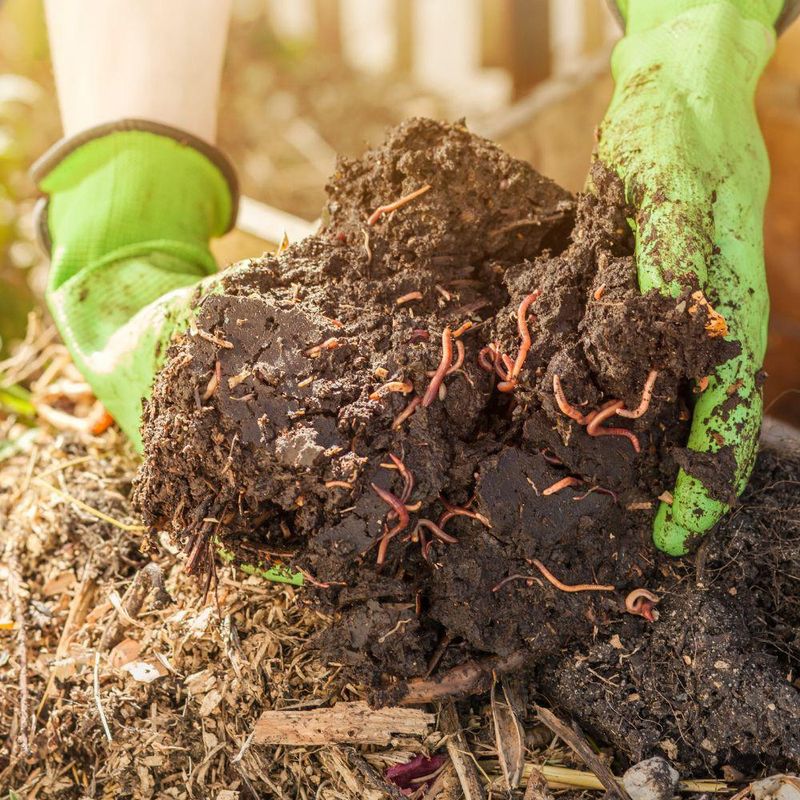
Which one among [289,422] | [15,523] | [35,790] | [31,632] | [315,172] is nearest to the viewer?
[289,422]

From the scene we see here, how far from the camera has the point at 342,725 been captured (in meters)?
2.02

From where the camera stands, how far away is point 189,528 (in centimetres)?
184

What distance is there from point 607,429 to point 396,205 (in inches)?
28.4

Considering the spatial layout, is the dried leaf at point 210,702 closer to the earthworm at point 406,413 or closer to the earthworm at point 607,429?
the earthworm at point 406,413

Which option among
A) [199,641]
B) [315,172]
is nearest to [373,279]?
[199,641]

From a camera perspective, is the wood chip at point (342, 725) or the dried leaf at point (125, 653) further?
the dried leaf at point (125, 653)

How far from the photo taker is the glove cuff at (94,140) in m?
2.79

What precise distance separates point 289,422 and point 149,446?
0.32 m

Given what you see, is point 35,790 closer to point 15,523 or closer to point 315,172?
point 15,523

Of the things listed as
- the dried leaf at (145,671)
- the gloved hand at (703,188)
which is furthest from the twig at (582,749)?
the dried leaf at (145,671)

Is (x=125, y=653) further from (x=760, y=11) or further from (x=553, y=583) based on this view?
(x=760, y=11)

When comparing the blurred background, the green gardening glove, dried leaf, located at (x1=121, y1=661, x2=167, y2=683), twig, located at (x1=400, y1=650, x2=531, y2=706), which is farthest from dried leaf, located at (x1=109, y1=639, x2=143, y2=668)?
the blurred background

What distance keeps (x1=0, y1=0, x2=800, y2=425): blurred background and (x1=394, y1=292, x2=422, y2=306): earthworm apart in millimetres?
1647

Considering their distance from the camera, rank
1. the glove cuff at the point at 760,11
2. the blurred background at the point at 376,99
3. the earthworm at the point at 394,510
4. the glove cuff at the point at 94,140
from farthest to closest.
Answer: the blurred background at the point at 376,99 < the glove cuff at the point at 94,140 < the glove cuff at the point at 760,11 < the earthworm at the point at 394,510
